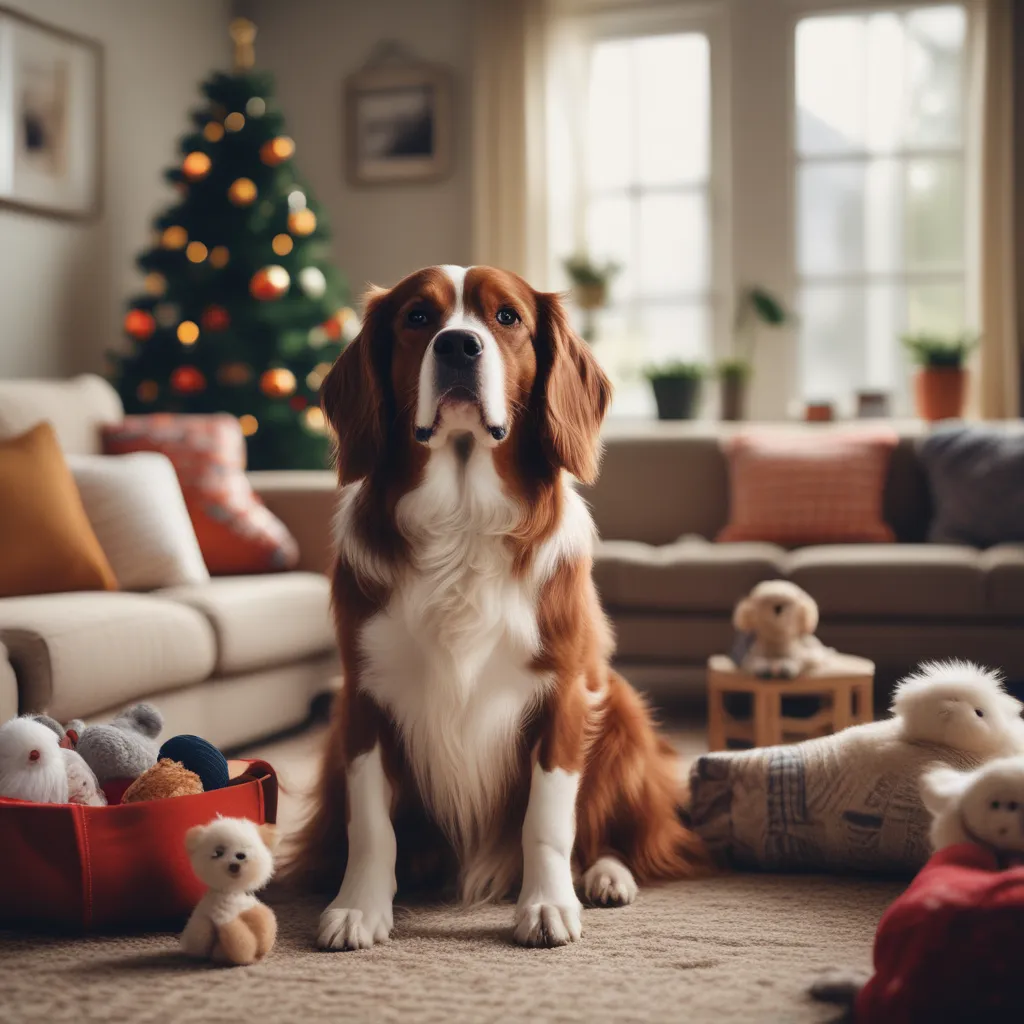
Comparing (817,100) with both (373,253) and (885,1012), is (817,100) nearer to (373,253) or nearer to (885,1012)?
(373,253)

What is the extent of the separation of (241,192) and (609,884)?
155 inches

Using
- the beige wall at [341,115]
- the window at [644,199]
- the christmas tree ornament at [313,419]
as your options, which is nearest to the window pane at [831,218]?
the window at [644,199]

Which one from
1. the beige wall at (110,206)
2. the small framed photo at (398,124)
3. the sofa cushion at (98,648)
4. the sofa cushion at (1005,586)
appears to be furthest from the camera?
the small framed photo at (398,124)

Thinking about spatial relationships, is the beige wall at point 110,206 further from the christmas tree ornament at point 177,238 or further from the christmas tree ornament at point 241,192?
the christmas tree ornament at point 241,192

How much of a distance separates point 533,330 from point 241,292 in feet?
11.5

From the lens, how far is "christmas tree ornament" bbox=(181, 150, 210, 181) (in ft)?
17.0

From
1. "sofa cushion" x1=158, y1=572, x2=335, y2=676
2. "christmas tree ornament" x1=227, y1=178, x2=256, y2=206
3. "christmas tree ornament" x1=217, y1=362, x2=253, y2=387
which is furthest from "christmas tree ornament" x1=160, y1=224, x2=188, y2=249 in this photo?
"sofa cushion" x1=158, y1=572, x2=335, y2=676

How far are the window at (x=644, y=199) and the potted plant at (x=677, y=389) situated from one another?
0.71m

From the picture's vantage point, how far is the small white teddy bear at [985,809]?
5.09ft

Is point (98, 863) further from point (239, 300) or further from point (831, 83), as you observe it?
point (831, 83)

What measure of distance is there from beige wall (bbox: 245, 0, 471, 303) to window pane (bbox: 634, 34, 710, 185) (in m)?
0.85

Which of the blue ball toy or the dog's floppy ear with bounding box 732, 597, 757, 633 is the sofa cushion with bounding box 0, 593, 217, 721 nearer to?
the blue ball toy

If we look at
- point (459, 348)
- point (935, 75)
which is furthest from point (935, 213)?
point (459, 348)

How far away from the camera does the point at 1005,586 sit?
3418 millimetres
